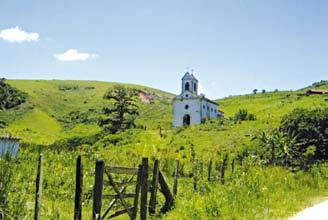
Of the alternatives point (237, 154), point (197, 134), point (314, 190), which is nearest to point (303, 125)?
point (237, 154)

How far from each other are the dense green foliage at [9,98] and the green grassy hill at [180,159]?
1.47 m

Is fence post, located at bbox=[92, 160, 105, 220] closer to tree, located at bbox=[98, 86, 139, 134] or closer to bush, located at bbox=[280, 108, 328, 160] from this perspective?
bush, located at bbox=[280, 108, 328, 160]

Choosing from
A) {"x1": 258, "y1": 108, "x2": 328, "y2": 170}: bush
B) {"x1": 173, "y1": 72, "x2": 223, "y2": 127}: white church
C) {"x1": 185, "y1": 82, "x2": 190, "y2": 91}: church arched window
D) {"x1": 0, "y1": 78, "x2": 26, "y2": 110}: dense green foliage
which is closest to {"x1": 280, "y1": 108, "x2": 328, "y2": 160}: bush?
{"x1": 258, "y1": 108, "x2": 328, "y2": 170}: bush

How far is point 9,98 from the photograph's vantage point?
313 feet

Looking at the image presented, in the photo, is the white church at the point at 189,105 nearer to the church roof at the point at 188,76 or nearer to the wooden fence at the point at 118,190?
the church roof at the point at 188,76

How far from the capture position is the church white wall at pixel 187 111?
7584 cm

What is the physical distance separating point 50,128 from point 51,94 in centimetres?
3594

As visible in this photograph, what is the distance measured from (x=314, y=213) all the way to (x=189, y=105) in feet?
202

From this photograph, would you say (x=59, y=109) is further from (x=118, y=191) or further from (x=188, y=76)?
(x=118, y=191)

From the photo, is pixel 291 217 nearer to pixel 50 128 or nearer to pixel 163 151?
pixel 163 151

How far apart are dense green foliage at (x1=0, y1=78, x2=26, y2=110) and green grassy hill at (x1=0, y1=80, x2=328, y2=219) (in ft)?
4.82

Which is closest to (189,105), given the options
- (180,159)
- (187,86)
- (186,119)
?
(186,119)

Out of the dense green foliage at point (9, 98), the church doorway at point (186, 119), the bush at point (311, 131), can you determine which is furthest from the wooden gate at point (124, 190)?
the dense green foliage at point (9, 98)

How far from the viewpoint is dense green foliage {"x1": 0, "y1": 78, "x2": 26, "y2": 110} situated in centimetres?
9028
